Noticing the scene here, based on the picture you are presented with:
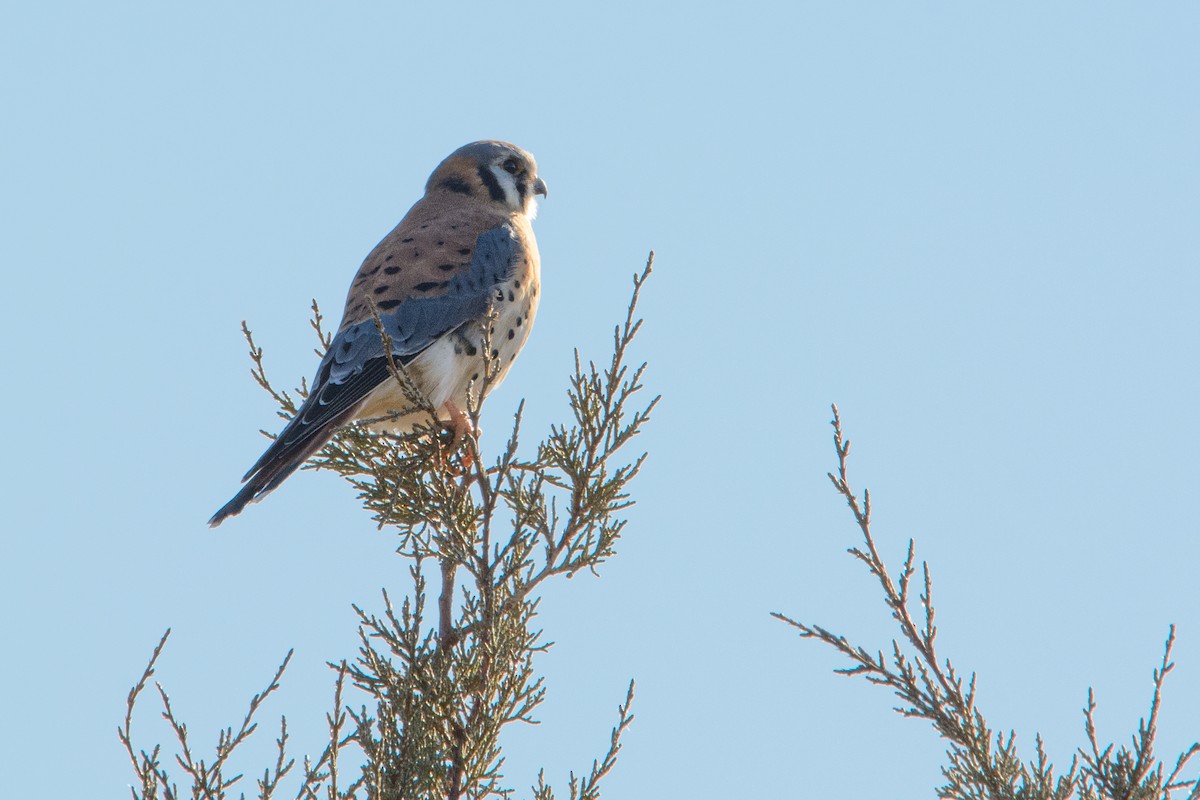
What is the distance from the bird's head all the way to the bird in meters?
0.06

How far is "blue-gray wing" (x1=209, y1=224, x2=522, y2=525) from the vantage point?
382 cm

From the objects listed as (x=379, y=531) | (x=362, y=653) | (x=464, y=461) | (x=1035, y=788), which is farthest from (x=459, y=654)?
(x=1035, y=788)

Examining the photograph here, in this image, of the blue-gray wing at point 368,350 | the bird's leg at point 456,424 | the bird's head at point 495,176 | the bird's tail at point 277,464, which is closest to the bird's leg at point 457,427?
the bird's leg at point 456,424

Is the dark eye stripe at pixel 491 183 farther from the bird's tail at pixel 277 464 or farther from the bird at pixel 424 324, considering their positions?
the bird's tail at pixel 277 464

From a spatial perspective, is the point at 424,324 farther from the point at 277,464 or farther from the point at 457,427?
the point at 277,464

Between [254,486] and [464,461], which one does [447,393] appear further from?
[254,486]

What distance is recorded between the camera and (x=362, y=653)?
3373 mm

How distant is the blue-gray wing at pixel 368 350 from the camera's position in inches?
150

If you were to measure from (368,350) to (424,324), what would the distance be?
1.07 feet

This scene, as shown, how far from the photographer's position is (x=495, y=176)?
587 centimetres

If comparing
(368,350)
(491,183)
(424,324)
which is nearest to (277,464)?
(368,350)

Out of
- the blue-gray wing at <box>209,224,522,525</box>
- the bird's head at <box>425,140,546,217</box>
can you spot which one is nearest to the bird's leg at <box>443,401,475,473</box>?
the blue-gray wing at <box>209,224,522,525</box>

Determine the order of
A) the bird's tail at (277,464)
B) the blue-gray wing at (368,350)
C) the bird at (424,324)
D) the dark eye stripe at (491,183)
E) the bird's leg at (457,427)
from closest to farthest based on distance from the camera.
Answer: the bird's tail at (277,464) < the blue-gray wing at (368,350) < the bird at (424,324) < the bird's leg at (457,427) < the dark eye stripe at (491,183)

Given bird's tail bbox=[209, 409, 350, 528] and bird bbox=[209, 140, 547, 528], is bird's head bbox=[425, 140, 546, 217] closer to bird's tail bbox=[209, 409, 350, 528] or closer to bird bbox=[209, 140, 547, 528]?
bird bbox=[209, 140, 547, 528]
